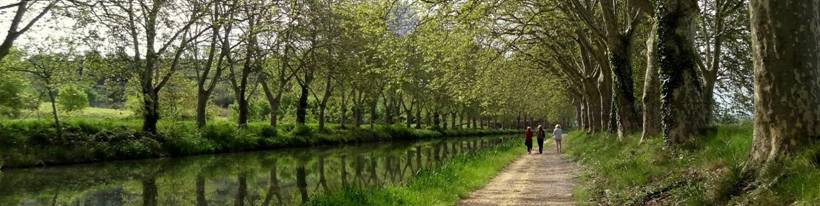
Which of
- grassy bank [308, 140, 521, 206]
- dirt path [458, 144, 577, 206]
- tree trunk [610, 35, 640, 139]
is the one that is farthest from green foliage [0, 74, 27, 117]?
tree trunk [610, 35, 640, 139]

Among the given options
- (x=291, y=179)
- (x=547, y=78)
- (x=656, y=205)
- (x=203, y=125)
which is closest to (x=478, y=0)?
(x=656, y=205)

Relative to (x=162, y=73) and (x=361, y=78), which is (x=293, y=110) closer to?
(x=361, y=78)

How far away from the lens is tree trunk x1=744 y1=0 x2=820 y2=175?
23.1 feet

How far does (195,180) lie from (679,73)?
1502 centimetres

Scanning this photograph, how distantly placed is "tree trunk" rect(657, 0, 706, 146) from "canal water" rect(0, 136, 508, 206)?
330 inches

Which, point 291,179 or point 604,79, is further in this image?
point 604,79

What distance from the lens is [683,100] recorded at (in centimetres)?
1266

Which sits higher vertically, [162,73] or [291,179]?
[162,73]

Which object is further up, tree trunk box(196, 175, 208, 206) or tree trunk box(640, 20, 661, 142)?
tree trunk box(640, 20, 661, 142)

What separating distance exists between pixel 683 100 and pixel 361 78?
34596 mm

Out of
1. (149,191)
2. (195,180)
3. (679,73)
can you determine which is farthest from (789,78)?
(195,180)

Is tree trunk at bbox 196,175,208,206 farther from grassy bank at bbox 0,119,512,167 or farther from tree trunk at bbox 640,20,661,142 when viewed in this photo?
tree trunk at bbox 640,20,661,142

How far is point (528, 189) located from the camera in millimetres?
14125

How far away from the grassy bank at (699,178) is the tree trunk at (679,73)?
48 centimetres
